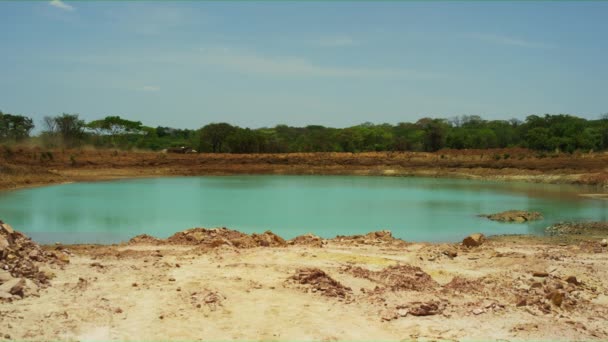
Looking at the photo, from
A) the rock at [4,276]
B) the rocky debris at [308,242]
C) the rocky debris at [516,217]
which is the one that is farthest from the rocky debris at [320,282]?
the rocky debris at [516,217]

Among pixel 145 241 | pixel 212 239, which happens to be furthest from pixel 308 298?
pixel 145 241

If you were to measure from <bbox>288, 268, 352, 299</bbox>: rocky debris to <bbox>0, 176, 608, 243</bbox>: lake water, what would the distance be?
5.87 metres

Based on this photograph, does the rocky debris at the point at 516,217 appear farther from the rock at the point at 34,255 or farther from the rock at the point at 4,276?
the rock at the point at 4,276

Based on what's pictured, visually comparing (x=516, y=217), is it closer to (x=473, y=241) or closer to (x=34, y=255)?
(x=473, y=241)

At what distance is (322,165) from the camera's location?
139 feet

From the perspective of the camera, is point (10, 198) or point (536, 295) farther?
point (10, 198)

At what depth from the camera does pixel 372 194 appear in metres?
24.3

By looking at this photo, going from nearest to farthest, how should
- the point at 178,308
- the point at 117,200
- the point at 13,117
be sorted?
the point at 178,308 → the point at 117,200 → the point at 13,117

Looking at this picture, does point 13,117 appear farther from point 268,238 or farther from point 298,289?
point 298,289

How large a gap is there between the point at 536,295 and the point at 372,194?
17.5 metres

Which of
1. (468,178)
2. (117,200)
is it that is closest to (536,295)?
(117,200)

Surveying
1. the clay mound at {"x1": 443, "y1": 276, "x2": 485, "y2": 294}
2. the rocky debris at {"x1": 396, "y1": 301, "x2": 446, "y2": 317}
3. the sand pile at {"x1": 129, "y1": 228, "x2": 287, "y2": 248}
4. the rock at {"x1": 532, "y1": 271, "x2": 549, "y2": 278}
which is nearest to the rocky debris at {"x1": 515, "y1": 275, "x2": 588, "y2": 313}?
the rock at {"x1": 532, "y1": 271, "x2": 549, "y2": 278}

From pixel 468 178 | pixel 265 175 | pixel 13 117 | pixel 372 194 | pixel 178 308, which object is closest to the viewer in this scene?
pixel 178 308

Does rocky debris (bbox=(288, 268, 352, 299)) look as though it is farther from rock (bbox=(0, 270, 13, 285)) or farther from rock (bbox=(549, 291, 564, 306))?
rock (bbox=(0, 270, 13, 285))
